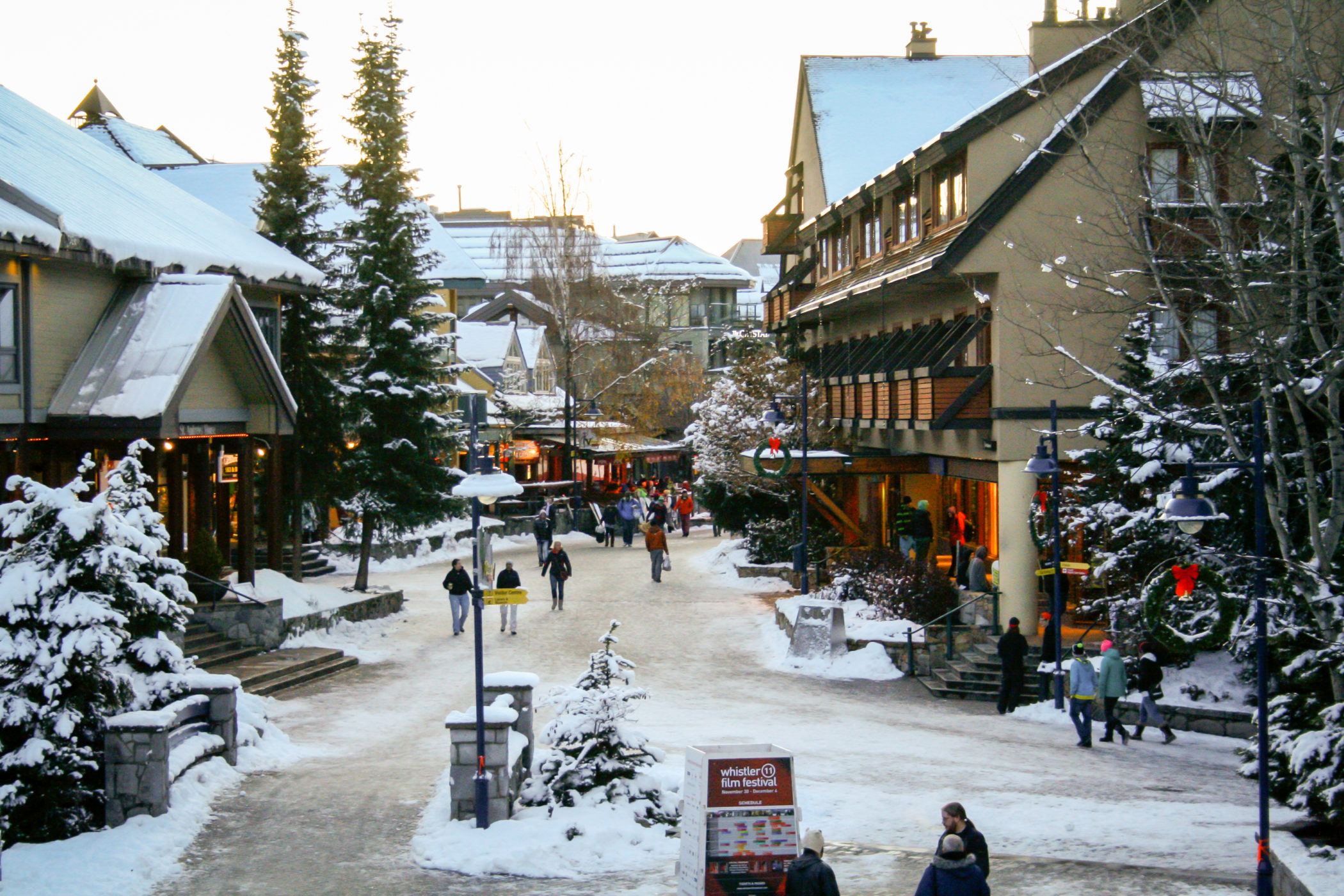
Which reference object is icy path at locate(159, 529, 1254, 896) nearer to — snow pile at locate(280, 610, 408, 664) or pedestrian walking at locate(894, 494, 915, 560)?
snow pile at locate(280, 610, 408, 664)

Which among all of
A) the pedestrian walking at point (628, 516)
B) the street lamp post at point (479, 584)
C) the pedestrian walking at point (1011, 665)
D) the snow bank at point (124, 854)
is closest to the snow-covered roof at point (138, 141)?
the pedestrian walking at point (628, 516)

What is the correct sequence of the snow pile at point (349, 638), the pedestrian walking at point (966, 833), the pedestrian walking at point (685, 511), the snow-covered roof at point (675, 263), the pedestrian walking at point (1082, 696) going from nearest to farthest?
the pedestrian walking at point (966, 833) < the pedestrian walking at point (1082, 696) < the snow pile at point (349, 638) < the pedestrian walking at point (685, 511) < the snow-covered roof at point (675, 263)

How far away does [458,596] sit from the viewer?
24688 mm

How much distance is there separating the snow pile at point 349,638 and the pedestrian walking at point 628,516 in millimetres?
17033

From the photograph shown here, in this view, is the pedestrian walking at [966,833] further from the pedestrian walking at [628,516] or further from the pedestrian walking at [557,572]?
the pedestrian walking at [628,516]

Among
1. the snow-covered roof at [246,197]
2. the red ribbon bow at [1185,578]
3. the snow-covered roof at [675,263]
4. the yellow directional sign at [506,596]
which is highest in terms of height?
the snow-covered roof at [675,263]

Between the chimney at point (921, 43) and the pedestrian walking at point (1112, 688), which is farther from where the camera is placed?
the chimney at point (921, 43)

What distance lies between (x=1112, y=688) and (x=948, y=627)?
179 inches

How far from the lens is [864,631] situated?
22703mm

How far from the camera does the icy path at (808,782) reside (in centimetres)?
1106

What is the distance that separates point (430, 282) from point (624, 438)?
26946 mm

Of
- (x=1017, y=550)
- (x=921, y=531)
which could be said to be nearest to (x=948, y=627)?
(x=1017, y=550)

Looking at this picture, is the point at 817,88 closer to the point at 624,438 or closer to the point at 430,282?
the point at 430,282

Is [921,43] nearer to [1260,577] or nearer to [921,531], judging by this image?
[921,531]
